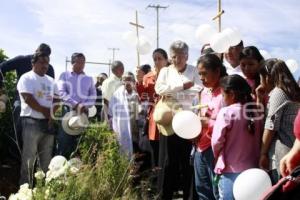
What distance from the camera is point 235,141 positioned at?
152 inches

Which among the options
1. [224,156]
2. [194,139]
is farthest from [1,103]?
[224,156]

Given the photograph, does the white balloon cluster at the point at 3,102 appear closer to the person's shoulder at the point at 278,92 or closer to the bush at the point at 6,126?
the bush at the point at 6,126

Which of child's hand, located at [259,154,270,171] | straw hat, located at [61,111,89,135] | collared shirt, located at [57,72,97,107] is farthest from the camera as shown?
collared shirt, located at [57,72,97,107]

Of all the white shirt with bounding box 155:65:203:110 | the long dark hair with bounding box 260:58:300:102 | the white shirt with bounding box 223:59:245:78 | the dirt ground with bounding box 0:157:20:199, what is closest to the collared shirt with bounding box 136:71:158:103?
the white shirt with bounding box 155:65:203:110

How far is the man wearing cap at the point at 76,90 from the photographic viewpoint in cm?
627

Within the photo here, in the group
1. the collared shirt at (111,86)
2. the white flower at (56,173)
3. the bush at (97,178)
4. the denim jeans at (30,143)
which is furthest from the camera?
the collared shirt at (111,86)

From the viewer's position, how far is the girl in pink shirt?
3830 mm

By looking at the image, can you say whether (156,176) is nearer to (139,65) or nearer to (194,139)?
(194,139)

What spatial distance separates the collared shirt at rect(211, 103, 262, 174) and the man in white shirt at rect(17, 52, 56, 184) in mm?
2382

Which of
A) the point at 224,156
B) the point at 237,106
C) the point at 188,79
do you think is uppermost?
the point at 188,79

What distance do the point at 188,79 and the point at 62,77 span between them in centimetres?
217

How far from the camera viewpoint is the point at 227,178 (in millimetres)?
3871

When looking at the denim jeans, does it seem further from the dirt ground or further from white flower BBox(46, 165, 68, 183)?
white flower BBox(46, 165, 68, 183)

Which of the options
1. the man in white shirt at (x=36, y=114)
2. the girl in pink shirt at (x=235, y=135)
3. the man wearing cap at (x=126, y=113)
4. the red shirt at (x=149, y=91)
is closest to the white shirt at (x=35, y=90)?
the man in white shirt at (x=36, y=114)
